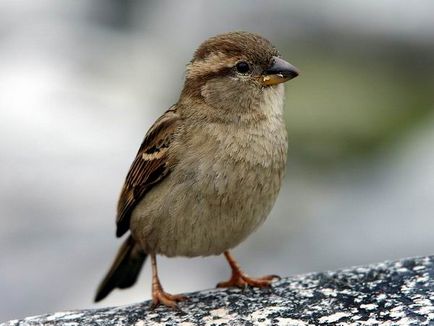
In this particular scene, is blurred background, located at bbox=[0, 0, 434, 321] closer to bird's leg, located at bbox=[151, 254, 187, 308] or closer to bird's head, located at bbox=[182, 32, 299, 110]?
bird's leg, located at bbox=[151, 254, 187, 308]

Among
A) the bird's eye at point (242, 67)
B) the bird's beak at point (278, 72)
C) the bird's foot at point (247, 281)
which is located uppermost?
the bird's eye at point (242, 67)

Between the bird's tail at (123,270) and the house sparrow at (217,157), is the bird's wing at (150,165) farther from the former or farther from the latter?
the bird's tail at (123,270)

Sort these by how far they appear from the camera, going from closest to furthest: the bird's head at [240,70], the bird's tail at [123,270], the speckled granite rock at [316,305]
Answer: the speckled granite rock at [316,305] < the bird's head at [240,70] < the bird's tail at [123,270]

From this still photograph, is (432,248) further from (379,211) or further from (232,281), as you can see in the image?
(232,281)

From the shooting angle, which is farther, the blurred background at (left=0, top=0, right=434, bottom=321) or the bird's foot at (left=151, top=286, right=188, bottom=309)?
the blurred background at (left=0, top=0, right=434, bottom=321)

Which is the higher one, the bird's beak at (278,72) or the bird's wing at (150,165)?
the bird's beak at (278,72)

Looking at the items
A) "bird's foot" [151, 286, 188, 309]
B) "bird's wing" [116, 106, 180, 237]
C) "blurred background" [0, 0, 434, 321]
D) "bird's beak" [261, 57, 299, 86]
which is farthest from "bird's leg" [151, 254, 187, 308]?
"blurred background" [0, 0, 434, 321]

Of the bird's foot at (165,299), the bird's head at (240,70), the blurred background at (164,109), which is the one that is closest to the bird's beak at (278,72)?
the bird's head at (240,70)
